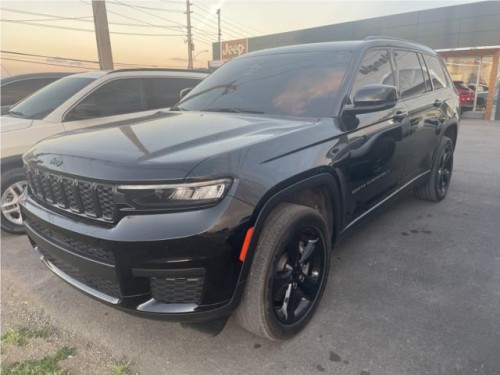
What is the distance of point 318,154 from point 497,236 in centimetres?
259

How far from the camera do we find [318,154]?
2.54 m

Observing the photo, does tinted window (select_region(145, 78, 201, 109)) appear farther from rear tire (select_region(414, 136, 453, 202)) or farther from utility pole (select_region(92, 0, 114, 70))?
utility pole (select_region(92, 0, 114, 70))

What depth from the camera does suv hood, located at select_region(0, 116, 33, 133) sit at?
14.6ft

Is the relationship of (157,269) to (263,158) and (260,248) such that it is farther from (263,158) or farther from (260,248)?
(263,158)

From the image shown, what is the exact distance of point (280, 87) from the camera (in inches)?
126

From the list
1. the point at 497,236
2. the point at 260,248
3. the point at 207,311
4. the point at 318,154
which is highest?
the point at 318,154

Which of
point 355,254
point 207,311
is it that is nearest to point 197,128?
point 207,311

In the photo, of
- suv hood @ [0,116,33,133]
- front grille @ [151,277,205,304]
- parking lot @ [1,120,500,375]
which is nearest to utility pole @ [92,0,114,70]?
suv hood @ [0,116,33,133]

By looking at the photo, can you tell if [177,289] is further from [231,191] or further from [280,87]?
[280,87]

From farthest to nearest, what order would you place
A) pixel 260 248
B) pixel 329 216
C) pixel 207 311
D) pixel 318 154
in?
1. pixel 329 216
2. pixel 318 154
3. pixel 260 248
4. pixel 207 311

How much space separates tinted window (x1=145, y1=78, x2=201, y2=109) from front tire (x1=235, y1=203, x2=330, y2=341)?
394 cm

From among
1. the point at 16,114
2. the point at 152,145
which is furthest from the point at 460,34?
the point at 152,145

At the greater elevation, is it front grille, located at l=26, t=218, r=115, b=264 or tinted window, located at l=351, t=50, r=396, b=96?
tinted window, located at l=351, t=50, r=396, b=96

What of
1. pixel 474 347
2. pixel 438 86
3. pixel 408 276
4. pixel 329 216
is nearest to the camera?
pixel 474 347
